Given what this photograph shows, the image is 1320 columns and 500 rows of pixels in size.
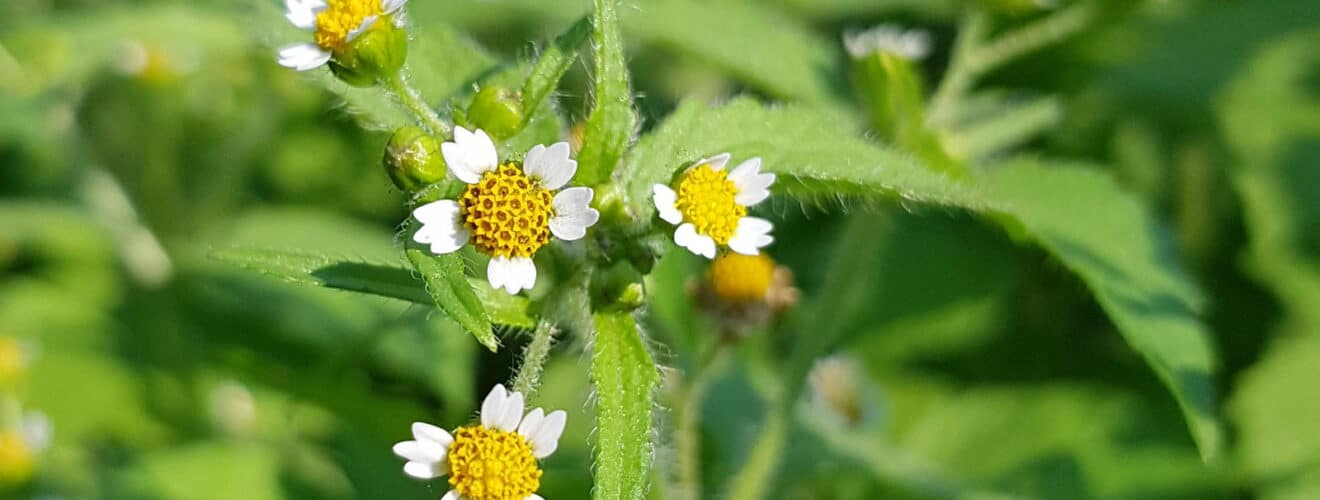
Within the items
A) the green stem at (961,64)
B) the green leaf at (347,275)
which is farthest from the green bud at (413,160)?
the green stem at (961,64)

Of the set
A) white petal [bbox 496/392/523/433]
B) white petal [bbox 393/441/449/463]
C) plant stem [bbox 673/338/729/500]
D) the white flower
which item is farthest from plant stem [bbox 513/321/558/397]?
the white flower

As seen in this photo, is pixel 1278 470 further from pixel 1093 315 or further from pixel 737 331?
pixel 737 331

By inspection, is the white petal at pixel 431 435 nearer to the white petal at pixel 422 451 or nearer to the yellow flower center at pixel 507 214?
the white petal at pixel 422 451

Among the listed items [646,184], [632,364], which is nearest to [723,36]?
[646,184]

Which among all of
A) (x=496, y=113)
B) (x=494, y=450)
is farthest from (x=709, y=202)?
(x=494, y=450)

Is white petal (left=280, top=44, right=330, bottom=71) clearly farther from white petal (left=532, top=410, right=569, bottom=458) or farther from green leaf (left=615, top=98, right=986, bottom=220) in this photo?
white petal (left=532, top=410, right=569, bottom=458)

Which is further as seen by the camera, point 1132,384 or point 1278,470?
point 1132,384

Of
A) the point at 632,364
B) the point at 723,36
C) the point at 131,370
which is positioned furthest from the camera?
the point at 131,370
